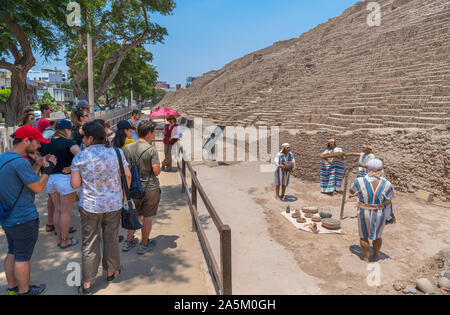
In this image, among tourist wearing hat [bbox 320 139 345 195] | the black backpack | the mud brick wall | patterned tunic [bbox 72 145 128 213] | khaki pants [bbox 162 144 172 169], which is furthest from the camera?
khaki pants [bbox 162 144 172 169]

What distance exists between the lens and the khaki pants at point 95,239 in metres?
2.85

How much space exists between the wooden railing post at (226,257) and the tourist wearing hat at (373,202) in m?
2.21

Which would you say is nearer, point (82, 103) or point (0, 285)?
point (0, 285)

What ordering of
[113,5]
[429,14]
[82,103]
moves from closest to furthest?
[82,103] → [429,14] → [113,5]

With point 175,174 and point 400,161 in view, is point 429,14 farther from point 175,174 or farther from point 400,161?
point 175,174

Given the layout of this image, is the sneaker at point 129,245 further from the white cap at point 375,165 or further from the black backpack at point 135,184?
the white cap at point 375,165

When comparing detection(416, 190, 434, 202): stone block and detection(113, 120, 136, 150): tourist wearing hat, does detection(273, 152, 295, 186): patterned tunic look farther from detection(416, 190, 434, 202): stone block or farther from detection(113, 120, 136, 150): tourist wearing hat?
detection(113, 120, 136, 150): tourist wearing hat

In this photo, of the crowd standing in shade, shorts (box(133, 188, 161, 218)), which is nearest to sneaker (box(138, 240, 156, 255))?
shorts (box(133, 188, 161, 218))

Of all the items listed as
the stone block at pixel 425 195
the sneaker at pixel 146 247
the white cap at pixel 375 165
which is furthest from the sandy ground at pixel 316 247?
the white cap at pixel 375 165

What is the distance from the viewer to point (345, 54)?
51.2 ft

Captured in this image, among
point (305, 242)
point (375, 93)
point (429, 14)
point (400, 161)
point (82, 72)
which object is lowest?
point (305, 242)

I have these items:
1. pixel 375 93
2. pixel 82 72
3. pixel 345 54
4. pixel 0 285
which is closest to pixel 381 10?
pixel 345 54

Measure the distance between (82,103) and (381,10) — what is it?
2176 cm

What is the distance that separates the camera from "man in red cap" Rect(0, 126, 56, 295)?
8.21 feet
